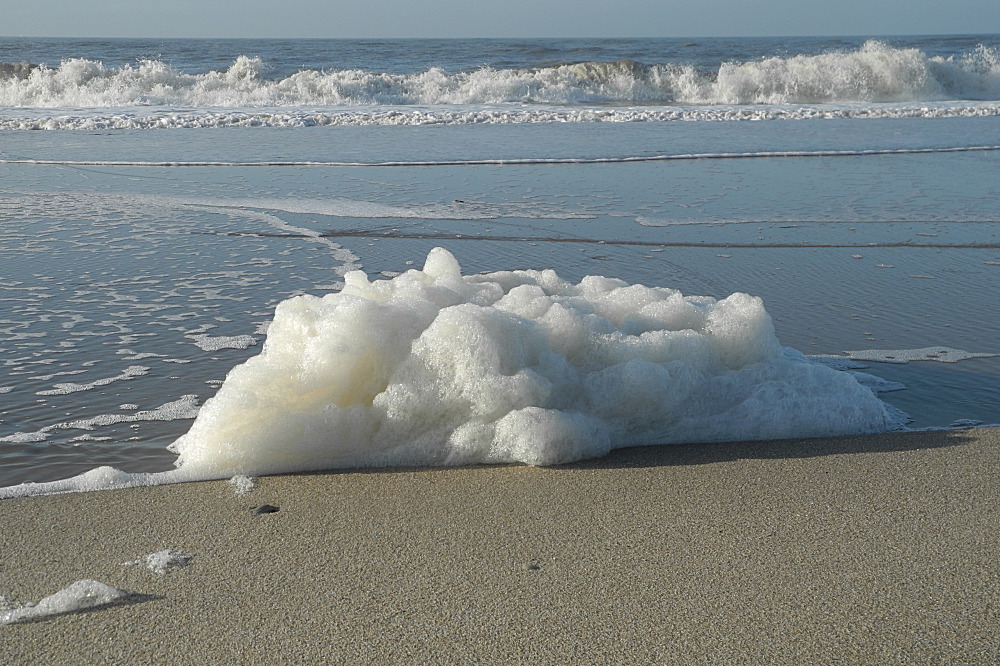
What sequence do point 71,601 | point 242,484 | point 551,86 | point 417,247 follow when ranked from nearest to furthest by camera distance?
point 71,601 < point 242,484 < point 417,247 < point 551,86

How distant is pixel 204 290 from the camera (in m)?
5.62

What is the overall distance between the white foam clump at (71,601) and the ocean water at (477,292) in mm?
788

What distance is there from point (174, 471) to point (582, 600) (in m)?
1.53

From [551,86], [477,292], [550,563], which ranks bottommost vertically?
[550,563]

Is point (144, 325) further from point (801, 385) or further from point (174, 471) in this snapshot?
point (801, 385)

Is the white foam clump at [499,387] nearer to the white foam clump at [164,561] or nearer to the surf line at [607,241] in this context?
the white foam clump at [164,561]

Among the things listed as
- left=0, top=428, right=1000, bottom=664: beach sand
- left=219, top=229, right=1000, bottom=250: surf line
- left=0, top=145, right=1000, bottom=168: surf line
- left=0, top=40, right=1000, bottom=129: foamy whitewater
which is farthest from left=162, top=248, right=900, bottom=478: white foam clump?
left=0, top=40, right=1000, bottom=129: foamy whitewater

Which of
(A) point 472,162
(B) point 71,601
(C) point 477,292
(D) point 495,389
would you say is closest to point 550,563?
(D) point 495,389

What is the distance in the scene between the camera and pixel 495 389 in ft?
10.8

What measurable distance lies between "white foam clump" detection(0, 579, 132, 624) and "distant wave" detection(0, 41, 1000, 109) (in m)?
21.1

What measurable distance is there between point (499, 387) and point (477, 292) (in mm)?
861

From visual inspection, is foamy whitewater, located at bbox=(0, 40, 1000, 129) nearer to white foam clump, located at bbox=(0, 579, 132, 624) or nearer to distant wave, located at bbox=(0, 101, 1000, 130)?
distant wave, located at bbox=(0, 101, 1000, 130)

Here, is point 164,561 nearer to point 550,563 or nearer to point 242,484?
point 242,484

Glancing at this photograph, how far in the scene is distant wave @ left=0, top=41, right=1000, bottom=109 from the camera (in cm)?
2356
